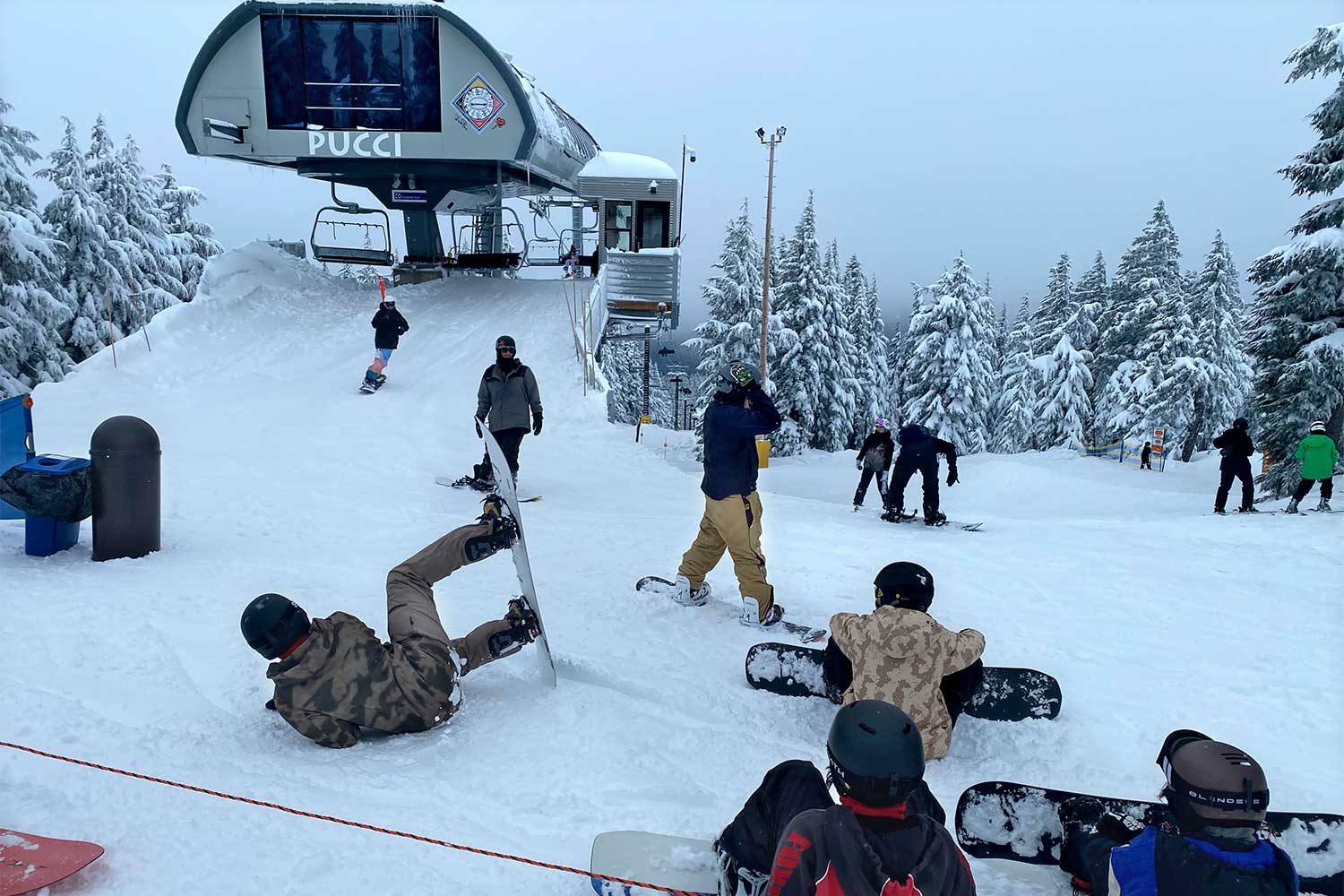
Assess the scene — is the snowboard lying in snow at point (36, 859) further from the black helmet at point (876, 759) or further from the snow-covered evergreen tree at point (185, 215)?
the snow-covered evergreen tree at point (185, 215)

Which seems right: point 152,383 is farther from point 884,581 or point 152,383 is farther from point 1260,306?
point 1260,306

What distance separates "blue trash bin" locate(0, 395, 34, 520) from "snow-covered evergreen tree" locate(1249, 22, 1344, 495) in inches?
792

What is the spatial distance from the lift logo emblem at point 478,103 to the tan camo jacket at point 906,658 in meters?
17.2

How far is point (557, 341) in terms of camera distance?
15.9m

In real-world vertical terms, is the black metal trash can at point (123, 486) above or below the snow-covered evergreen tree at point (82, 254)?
below

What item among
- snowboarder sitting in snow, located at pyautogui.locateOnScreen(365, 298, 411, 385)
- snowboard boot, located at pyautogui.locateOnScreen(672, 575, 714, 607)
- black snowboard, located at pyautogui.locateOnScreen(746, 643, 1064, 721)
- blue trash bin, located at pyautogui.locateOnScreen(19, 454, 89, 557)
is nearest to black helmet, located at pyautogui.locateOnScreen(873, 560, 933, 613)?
black snowboard, located at pyautogui.locateOnScreen(746, 643, 1064, 721)

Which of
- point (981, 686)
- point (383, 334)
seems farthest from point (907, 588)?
point (383, 334)

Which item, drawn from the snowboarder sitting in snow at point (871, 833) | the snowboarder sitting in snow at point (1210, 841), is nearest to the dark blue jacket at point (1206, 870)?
the snowboarder sitting in snow at point (1210, 841)

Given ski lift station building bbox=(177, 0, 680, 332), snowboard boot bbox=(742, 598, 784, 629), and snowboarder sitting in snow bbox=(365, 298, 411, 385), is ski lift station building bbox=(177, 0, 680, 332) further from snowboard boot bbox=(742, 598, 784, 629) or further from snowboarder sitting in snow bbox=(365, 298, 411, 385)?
snowboard boot bbox=(742, 598, 784, 629)

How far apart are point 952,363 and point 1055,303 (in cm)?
1255

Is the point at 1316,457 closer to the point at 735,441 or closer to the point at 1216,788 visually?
the point at 735,441

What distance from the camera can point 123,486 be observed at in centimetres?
602

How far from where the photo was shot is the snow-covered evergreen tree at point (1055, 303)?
41.3 meters

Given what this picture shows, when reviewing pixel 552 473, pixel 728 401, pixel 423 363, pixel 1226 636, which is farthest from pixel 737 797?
pixel 423 363
